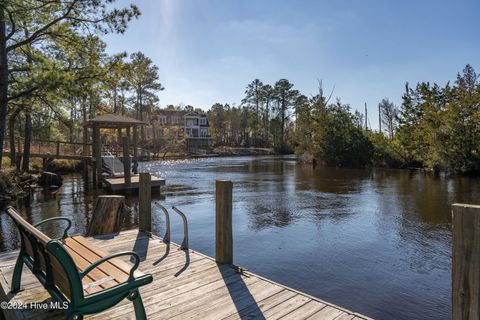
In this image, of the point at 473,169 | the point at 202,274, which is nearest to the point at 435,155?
the point at 473,169

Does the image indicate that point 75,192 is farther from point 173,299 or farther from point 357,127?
point 357,127

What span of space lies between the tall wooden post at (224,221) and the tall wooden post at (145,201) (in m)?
2.16

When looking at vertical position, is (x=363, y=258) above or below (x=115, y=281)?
below

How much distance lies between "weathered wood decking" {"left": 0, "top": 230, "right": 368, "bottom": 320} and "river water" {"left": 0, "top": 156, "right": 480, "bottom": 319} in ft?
6.48

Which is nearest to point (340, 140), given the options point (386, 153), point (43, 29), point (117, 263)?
point (386, 153)

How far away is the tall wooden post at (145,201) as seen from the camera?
6.55 metres

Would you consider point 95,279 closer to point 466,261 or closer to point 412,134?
point 466,261

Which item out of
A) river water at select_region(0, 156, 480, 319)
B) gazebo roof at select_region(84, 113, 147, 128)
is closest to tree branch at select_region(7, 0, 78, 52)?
river water at select_region(0, 156, 480, 319)

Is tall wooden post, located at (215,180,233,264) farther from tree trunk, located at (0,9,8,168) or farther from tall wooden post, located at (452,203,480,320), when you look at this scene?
tree trunk, located at (0,9,8,168)

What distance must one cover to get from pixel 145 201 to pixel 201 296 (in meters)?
3.23

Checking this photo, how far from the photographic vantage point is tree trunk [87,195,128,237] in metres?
6.54

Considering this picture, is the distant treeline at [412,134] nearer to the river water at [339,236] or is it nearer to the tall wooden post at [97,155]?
the river water at [339,236]

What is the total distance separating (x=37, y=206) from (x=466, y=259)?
1413cm

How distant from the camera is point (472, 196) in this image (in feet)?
48.2
